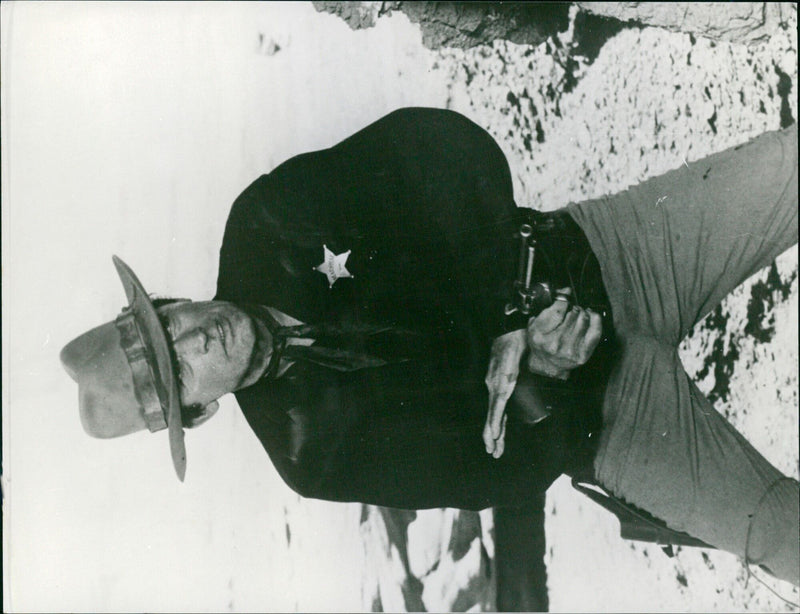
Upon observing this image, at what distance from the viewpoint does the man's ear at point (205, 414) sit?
87cm

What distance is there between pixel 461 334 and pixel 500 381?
8cm

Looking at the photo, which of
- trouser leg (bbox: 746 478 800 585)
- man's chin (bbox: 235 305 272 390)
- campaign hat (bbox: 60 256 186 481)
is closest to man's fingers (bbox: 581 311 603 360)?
trouser leg (bbox: 746 478 800 585)

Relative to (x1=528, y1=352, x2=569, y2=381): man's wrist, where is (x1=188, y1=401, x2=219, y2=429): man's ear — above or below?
below

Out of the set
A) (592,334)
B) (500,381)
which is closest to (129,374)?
(500,381)

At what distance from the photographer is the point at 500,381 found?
917 mm

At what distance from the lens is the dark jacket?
89 centimetres

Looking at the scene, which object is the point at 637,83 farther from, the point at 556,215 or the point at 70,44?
the point at 70,44

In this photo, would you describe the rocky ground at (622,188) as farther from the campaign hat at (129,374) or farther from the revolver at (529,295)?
the campaign hat at (129,374)

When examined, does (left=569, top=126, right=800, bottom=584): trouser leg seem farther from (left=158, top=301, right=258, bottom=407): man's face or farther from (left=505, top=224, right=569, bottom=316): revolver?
(left=158, top=301, right=258, bottom=407): man's face

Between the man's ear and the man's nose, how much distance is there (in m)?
0.07

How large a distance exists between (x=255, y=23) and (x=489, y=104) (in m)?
0.34

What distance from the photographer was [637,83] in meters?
1.00

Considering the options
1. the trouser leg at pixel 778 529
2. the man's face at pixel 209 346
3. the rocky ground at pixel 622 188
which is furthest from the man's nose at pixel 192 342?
the trouser leg at pixel 778 529

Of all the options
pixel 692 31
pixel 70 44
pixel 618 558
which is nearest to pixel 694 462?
pixel 618 558
